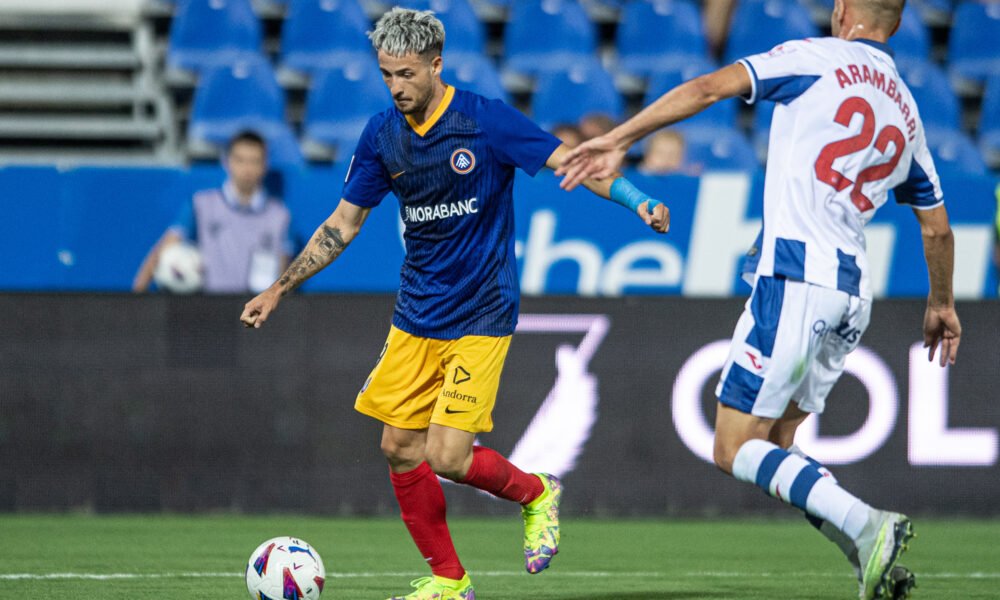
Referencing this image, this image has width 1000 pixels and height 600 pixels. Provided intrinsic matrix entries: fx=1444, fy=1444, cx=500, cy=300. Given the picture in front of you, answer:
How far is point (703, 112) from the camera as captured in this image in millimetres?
11477

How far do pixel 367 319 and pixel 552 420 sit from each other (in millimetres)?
1184

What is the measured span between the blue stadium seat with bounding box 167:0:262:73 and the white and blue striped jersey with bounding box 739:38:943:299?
304 inches

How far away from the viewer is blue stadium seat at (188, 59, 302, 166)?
10875mm

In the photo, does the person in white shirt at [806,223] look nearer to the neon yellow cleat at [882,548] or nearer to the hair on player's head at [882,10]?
the hair on player's head at [882,10]

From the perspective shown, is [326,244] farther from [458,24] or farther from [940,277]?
[458,24]

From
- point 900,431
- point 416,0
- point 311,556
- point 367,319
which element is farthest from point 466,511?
point 416,0

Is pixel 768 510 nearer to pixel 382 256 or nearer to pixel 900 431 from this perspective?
pixel 900 431

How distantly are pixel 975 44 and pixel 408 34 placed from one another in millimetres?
8816

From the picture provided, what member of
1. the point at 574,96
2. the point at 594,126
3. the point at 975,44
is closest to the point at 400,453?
the point at 594,126

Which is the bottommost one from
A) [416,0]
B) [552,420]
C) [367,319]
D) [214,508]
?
[214,508]

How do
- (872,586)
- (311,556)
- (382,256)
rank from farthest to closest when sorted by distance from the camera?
(382,256), (311,556), (872,586)

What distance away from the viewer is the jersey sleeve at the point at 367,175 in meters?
5.29

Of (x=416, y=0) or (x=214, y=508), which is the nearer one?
(x=214, y=508)

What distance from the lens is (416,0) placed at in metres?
11.7
